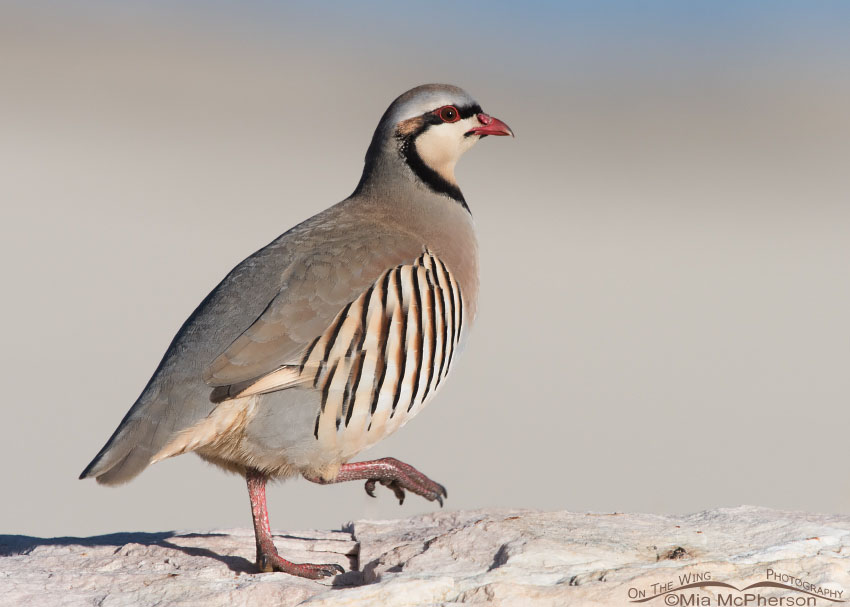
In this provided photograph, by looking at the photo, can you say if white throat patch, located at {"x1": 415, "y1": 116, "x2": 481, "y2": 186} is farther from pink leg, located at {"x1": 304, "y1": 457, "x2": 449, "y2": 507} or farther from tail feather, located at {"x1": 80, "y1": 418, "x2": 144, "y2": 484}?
tail feather, located at {"x1": 80, "y1": 418, "x2": 144, "y2": 484}

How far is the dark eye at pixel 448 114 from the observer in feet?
21.5

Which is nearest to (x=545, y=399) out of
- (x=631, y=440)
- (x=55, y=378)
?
(x=631, y=440)

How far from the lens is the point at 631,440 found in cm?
1068

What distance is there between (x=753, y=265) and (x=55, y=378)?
35.7 feet

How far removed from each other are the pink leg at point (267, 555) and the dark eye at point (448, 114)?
92.3 inches

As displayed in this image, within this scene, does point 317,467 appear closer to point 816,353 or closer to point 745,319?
point 816,353

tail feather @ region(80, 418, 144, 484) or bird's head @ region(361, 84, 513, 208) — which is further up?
bird's head @ region(361, 84, 513, 208)

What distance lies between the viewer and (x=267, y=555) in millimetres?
5164

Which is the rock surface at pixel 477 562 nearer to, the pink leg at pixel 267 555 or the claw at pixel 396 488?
the pink leg at pixel 267 555

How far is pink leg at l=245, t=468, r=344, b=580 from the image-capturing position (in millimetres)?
5086

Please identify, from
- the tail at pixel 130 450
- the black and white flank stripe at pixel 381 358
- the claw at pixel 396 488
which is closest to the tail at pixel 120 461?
the tail at pixel 130 450

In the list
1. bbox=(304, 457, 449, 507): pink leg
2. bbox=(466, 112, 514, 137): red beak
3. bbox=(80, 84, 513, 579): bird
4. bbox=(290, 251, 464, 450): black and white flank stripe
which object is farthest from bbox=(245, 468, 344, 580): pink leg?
bbox=(466, 112, 514, 137): red beak

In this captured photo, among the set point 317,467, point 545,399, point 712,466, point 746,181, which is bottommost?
point 317,467

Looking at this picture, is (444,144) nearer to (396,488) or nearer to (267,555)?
(396,488)
